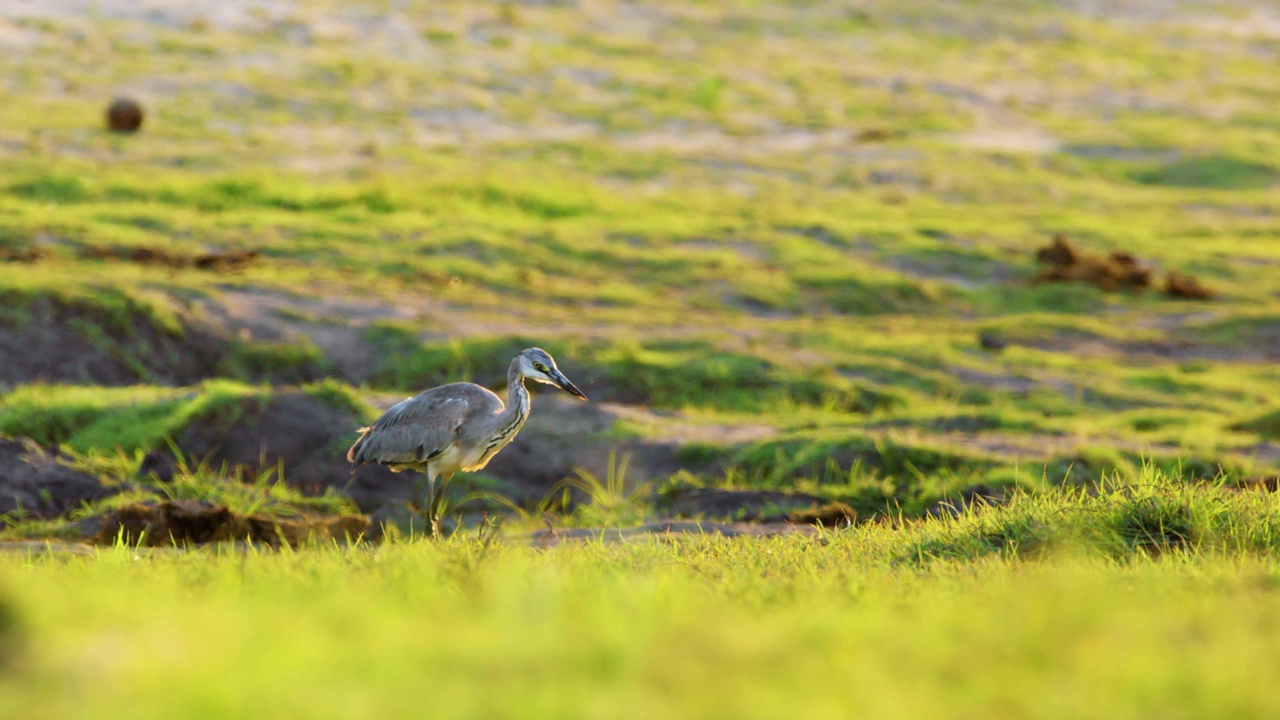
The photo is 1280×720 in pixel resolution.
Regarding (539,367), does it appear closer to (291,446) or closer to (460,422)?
(460,422)

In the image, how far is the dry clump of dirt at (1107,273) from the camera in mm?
21266

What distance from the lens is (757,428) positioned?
13.2 m

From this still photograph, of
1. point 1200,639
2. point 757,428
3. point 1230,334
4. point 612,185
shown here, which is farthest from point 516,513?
point 612,185

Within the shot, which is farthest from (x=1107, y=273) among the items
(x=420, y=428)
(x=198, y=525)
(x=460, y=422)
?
(x=198, y=525)

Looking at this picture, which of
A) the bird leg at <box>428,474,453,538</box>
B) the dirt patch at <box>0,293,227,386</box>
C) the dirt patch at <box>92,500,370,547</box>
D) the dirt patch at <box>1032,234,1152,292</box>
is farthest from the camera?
the dirt patch at <box>1032,234,1152,292</box>

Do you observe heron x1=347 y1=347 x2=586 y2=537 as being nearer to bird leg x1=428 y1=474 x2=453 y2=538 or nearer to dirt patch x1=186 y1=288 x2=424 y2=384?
bird leg x1=428 y1=474 x2=453 y2=538

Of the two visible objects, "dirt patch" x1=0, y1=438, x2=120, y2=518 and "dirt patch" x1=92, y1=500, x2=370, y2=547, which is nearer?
"dirt patch" x1=92, y1=500, x2=370, y2=547

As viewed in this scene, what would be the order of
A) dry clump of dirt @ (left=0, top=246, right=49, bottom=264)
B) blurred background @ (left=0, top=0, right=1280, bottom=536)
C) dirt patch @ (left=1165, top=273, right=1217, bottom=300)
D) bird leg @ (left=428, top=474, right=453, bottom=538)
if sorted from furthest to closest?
1. dirt patch @ (left=1165, top=273, right=1217, bottom=300)
2. dry clump of dirt @ (left=0, top=246, right=49, bottom=264)
3. blurred background @ (left=0, top=0, right=1280, bottom=536)
4. bird leg @ (left=428, top=474, right=453, bottom=538)

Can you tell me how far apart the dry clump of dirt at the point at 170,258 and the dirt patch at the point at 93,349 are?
2930 millimetres

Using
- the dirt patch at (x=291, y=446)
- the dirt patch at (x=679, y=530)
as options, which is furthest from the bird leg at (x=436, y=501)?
the dirt patch at (x=291, y=446)

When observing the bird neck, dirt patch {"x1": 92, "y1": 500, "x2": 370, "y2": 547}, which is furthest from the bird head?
dirt patch {"x1": 92, "y1": 500, "x2": 370, "y2": 547}

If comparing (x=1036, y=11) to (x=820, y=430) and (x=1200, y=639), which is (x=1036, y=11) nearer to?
(x=820, y=430)

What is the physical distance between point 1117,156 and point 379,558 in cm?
3256

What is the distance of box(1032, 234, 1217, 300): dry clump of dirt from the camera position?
2127 cm
